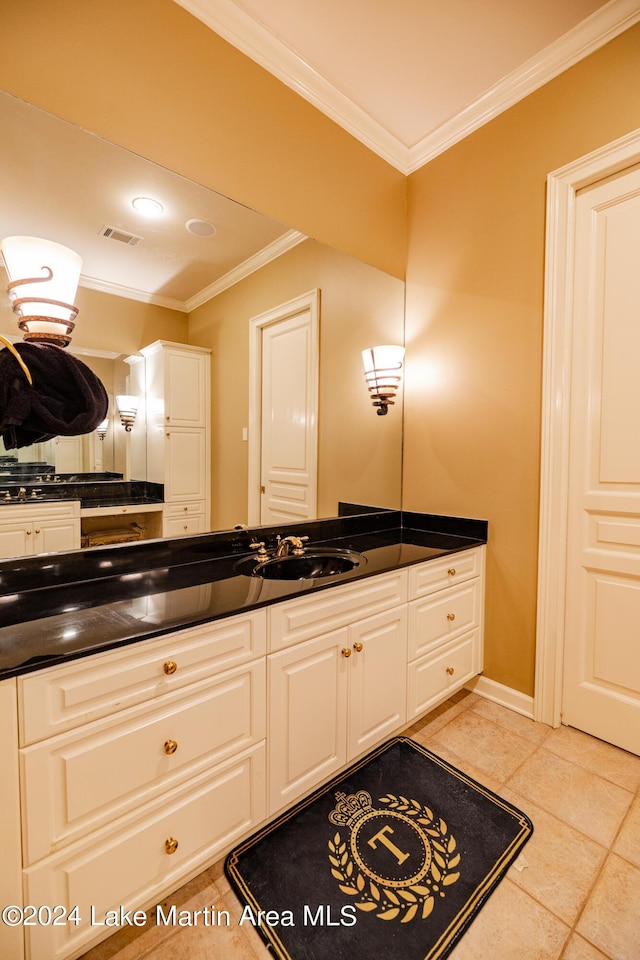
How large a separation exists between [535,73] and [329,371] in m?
1.58

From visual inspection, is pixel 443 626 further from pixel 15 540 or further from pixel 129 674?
pixel 15 540

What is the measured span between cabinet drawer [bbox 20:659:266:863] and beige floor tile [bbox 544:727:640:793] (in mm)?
1387

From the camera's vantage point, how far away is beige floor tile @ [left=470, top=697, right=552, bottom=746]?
1.86 metres

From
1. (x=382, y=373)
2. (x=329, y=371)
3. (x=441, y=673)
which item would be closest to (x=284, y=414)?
(x=329, y=371)

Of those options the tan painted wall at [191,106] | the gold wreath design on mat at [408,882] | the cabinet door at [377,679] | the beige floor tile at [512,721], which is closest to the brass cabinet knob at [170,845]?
the gold wreath design on mat at [408,882]

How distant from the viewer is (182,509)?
1655 millimetres

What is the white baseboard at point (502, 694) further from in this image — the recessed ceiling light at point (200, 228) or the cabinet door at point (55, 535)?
the recessed ceiling light at point (200, 228)

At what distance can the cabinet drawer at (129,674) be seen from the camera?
2.82ft

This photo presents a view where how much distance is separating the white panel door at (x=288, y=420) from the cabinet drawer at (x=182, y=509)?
312 millimetres

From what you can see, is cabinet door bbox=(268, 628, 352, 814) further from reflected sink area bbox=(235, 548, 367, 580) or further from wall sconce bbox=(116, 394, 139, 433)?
wall sconce bbox=(116, 394, 139, 433)

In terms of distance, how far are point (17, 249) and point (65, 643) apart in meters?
1.15

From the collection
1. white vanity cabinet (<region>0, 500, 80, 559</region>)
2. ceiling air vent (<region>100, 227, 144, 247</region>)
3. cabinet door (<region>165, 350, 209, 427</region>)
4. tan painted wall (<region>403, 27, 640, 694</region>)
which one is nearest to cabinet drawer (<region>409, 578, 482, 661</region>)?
tan painted wall (<region>403, 27, 640, 694</region>)

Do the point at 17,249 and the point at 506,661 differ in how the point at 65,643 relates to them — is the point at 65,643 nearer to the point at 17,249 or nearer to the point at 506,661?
the point at 17,249

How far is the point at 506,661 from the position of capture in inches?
81.4
